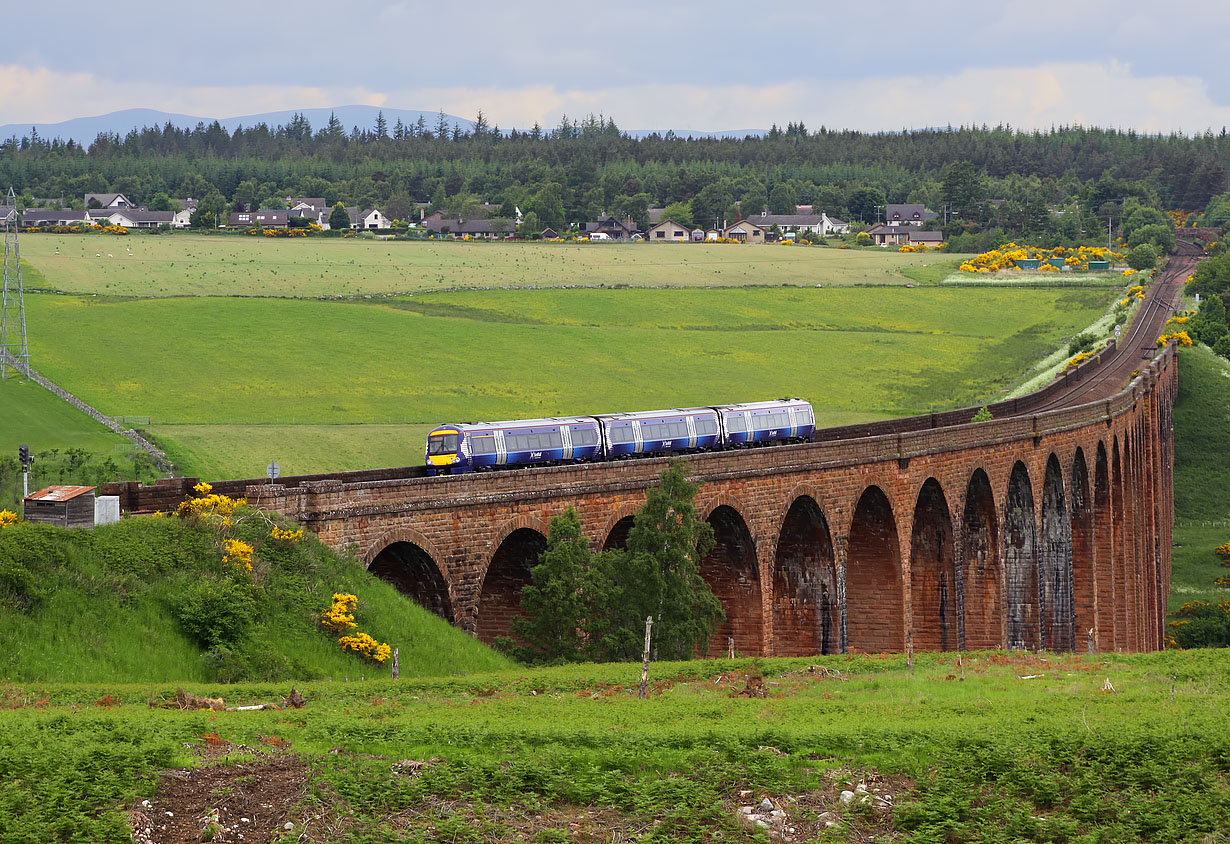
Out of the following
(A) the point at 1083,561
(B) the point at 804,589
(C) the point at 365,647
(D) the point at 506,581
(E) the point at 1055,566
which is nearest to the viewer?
(C) the point at 365,647

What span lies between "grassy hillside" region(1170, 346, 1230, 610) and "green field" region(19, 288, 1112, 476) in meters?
13.8

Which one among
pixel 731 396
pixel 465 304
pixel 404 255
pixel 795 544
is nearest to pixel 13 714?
pixel 795 544

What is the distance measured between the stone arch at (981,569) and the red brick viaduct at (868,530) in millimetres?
82

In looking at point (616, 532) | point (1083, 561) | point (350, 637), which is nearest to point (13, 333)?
point (616, 532)

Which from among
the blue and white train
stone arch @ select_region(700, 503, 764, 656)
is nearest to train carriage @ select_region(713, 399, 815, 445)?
the blue and white train

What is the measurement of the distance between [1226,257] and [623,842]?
525 feet

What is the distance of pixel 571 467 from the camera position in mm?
44406

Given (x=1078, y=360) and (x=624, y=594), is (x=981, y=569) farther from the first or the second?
(x=1078, y=360)

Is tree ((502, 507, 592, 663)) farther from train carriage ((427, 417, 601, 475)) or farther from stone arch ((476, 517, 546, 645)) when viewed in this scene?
train carriage ((427, 417, 601, 475))

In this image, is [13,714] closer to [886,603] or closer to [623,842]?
[623,842]

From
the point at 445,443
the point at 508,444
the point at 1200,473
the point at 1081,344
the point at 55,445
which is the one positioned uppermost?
the point at 1081,344

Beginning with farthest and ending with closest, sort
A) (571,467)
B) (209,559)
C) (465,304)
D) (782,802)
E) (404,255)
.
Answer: (404,255), (465,304), (571,467), (209,559), (782,802)

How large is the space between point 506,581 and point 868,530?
18.8m

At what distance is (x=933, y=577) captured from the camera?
2509 inches
